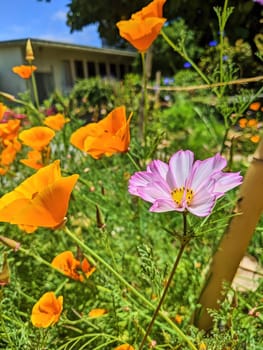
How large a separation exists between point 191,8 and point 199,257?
9.19 m

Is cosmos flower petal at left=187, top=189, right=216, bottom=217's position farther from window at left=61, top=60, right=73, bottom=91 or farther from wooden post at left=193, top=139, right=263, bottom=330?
window at left=61, top=60, right=73, bottom=91

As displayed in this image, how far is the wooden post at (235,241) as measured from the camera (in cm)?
64

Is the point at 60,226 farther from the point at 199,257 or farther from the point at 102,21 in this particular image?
the point at 102,21

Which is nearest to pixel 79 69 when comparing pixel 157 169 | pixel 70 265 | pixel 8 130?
pixel 8 130

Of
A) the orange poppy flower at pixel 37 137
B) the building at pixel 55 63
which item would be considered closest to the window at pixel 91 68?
the building at pixel 55 63

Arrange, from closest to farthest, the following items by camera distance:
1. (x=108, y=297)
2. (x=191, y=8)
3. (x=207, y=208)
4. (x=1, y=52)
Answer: (x=207, y=208) → (x=108, y=297) → (x=191, y=8) → (x=1, y=52)

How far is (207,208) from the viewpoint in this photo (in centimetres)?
38

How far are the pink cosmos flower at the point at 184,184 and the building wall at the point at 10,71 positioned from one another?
12.4m

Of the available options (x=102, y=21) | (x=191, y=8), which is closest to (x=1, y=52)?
(x=102, y=21)

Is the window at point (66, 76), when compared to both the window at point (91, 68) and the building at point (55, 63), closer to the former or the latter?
the building at point (55, 63)

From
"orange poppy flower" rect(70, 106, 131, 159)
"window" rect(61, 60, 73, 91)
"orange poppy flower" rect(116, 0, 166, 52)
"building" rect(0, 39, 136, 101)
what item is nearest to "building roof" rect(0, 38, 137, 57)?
"building" rect(0, 39, 136, 101)

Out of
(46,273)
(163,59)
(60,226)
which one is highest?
(60,226)

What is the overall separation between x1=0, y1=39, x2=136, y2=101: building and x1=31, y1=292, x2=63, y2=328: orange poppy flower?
1068 cm

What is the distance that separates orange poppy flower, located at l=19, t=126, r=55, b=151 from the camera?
857 millimetres
